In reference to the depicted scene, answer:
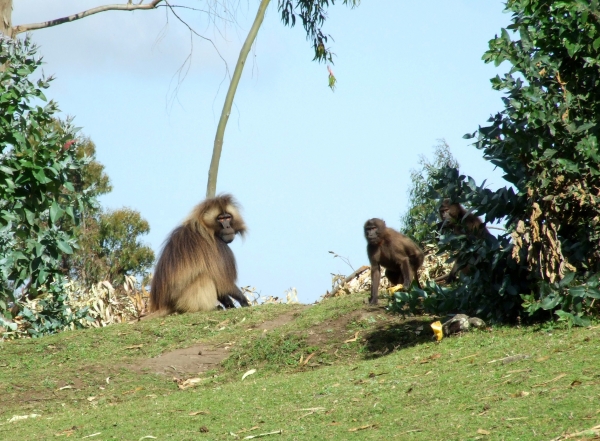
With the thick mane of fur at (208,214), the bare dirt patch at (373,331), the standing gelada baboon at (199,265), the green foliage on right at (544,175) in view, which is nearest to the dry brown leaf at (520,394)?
the green foliage on right at (544,175)

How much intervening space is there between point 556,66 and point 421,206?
851cm

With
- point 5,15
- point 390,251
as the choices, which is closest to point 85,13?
point 5,15

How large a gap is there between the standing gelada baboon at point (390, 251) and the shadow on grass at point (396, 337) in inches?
83.7

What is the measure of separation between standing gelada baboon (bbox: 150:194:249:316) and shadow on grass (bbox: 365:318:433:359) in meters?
4.33

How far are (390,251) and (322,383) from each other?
14.5 feet

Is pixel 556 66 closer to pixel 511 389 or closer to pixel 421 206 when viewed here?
pixel 511 389

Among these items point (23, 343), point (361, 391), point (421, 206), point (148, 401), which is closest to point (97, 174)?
point (421, 206)

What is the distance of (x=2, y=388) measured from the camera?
864 centimetres

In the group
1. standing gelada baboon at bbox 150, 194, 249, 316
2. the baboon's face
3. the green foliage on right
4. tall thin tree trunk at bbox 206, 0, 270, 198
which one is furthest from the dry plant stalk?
tall thin tree trunk at bbox 206, 0, 270, 198

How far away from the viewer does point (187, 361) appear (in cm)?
942

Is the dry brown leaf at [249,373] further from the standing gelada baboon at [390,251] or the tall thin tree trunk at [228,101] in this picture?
the tall thin tree trunk at [228,101]

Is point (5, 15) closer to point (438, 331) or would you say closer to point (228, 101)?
point (228, 101)

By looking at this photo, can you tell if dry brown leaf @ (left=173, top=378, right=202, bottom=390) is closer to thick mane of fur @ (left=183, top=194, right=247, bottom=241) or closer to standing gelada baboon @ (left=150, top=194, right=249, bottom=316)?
standing gelada baboon @ (left=150, top=194, right=249, bottom=316)

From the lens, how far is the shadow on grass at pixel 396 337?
8.05 meters
